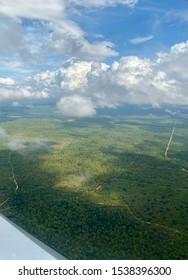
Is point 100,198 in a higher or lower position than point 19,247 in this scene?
lower

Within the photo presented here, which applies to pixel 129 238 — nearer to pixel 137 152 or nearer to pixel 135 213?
pixel 135 213

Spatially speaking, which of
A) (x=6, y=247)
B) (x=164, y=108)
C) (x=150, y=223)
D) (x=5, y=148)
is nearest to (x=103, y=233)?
(x=150, y=223)

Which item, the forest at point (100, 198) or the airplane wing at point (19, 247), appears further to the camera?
the forest at point (100, 198)

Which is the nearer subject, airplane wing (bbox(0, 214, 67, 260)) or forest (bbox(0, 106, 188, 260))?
airplane wing (bbox(0, 214, 67, 260))

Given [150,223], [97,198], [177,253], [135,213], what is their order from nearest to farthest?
1. [177,253]
2. [150,223]
3. [135,213]
4. [97,198]

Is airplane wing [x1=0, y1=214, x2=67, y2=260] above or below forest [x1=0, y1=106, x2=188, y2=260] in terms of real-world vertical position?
above
